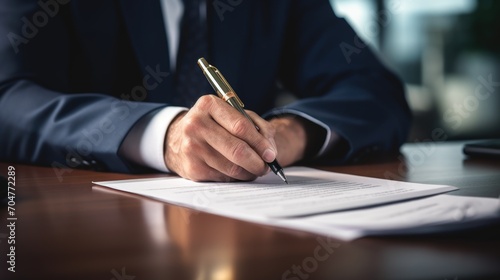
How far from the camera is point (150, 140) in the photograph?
1.01 metres

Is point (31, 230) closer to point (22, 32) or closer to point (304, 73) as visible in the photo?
point (22, 32)

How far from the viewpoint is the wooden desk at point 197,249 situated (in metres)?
0.46

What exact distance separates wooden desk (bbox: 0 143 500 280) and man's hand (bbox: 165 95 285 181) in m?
0.16

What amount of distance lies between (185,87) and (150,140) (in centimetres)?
53

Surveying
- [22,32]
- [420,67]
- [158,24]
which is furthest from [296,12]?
[420,67]

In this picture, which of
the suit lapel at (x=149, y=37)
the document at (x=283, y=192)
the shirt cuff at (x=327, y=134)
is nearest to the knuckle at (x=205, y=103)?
the document at (x=283, y=192)

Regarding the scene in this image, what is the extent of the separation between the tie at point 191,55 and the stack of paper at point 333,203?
59 centimetres

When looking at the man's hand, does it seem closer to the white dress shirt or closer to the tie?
the white dress shirt

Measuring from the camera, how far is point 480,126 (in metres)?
5.23

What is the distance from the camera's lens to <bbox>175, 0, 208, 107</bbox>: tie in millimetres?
1522

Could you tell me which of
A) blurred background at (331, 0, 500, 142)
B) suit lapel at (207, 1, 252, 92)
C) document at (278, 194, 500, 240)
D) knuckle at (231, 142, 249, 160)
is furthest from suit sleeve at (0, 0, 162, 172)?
blurred background at (331, 0, 500, 142)

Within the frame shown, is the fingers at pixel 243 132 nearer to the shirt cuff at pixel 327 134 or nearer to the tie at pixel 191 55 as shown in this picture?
the shirt cuff at pixel 327 134

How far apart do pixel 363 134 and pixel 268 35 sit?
0.54 metres

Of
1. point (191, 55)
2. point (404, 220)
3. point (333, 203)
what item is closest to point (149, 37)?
point (191, 55)
